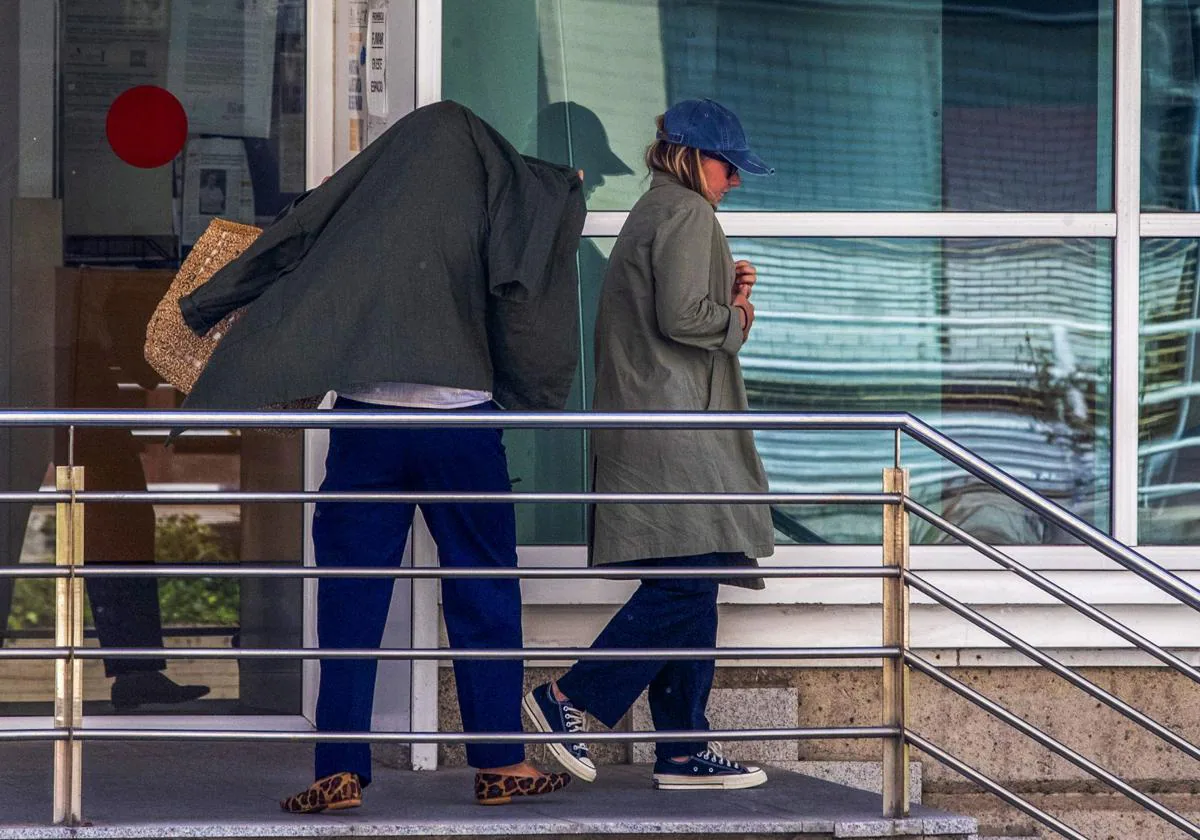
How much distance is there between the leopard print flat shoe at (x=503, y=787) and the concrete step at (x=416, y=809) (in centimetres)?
3

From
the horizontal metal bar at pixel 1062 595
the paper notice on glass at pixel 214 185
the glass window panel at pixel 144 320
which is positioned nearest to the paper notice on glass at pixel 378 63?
the glass window panel at pixel 144 320

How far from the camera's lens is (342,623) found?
13.1 feet

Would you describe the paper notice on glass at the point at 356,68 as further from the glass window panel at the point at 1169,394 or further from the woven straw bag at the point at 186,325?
the glass window panel at the point at 1169,394

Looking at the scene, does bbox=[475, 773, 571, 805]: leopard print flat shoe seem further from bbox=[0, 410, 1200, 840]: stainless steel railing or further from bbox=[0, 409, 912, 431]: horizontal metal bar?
bbox=[0, 409, 912, 431]: horizontal metal bar

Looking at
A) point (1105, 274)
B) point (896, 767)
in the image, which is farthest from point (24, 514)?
point (1105, 274)

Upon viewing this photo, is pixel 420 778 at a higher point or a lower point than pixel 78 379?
lower

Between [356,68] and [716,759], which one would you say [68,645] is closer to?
[716,759]

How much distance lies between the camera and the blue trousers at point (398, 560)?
13.0 ft

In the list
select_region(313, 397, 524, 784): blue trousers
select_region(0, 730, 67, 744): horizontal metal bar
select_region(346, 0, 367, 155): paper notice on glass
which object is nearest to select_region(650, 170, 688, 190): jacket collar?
select_region(313, 397, 524, 784): blue trousers

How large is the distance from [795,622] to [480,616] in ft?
4.01

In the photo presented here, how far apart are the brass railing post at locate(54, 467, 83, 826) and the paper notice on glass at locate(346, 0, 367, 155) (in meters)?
1.73

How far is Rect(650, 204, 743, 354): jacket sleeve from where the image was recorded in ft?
13.9

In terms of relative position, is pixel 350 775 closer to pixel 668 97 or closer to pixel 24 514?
Answer: pixel 24 514

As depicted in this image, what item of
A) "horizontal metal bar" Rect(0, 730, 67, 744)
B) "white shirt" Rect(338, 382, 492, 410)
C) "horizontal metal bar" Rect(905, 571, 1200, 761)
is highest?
"white shirt" Rect(338, 382, 492, 410)
